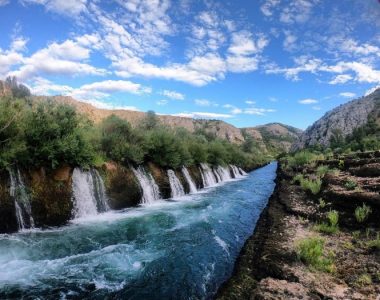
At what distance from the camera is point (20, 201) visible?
1720 centimetres

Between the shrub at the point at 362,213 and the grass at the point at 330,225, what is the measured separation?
0.92 meters

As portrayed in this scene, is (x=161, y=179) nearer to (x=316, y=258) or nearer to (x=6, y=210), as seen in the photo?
(x=6, y=210)

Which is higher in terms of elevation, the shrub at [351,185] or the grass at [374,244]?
the shrub at [351,185]

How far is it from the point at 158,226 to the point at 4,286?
370 inches

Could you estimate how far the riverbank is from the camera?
9.20 m

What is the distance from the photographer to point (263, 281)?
388 inches

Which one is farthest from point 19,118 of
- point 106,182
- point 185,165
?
point 185,165

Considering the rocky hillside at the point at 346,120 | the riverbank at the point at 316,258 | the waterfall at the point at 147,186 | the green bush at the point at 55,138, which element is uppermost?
the rocky hillside at the point at 346,120

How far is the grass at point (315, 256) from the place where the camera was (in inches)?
412

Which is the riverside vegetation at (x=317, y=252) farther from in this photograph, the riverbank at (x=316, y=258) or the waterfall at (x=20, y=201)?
the waterfall at (x=20, y=201)

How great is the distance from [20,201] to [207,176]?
29.7 meters

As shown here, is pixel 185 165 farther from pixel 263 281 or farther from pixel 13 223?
pixel 263 281

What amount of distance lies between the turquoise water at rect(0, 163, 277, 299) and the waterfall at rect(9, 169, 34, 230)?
83 cm

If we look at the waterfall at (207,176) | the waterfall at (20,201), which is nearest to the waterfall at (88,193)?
Answer: the waterfall at (20,201)
